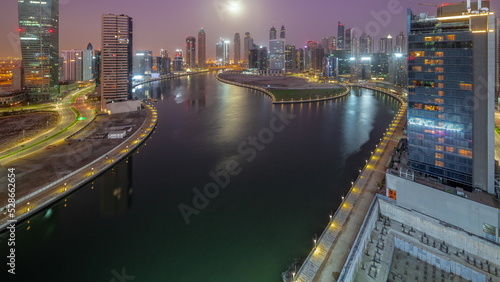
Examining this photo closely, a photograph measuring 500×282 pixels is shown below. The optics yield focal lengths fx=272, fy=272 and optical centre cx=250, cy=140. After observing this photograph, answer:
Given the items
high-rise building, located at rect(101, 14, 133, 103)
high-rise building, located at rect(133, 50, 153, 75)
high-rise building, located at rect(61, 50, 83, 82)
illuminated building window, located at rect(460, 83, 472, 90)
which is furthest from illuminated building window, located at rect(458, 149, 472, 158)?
high-rise building, located at rect(133, 50, 153, 75)

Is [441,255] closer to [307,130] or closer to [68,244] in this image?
[68,244]

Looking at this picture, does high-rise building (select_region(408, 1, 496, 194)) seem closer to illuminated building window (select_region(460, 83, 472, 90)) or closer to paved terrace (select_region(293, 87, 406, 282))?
illuminated building window (select_region(460, 83, 472, 90))

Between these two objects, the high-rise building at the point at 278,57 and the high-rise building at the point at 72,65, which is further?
the high-rise building at the point at 278,57

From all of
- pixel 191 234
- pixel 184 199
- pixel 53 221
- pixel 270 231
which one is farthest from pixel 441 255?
pixel 53 221

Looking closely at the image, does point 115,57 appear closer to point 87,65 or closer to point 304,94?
point 304,94

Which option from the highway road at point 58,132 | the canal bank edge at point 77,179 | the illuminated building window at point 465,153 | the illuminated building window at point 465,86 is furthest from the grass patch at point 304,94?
the illuminated building window at point 465,153

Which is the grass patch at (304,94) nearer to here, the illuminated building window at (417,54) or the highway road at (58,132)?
the highway road at (58,132)

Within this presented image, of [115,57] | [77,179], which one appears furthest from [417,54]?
[115,57]
